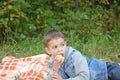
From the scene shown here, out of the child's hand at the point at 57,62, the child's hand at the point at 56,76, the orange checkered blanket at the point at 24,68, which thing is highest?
the child's hand at the point at 57,62

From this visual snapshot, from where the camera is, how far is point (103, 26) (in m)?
9.63

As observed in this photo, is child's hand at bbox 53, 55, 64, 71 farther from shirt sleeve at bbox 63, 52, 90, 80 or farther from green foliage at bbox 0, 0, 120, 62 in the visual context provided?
green foliage at bbox 0, 0, 120, 62

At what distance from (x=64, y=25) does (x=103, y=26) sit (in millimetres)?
1420

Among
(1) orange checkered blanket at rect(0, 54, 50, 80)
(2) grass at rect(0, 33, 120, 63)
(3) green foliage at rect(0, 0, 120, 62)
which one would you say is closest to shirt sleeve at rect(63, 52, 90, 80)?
(1) orange checkered blanket at rect(0, 54, 50, 80)

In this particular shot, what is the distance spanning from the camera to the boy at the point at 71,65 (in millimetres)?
4157

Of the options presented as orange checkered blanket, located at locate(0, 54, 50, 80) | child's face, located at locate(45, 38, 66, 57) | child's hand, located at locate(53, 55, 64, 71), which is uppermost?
child's face, located at locate(45, 38, 66, 57)

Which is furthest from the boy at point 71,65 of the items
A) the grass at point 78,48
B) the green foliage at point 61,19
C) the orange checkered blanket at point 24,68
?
the green foliage at point 61,19

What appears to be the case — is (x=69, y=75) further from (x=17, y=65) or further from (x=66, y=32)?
(x=66, y=32)

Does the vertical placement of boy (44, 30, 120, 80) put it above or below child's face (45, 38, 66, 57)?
below

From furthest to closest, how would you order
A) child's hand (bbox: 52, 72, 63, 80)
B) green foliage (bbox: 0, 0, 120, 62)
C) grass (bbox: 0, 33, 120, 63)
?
green foliage (bbox: 0, 0, 120, 62), grass (bbox: 0, 33, 120, 63), child's hand (bbox: 52, 72, 63, 80)

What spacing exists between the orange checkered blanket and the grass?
0.54 metres

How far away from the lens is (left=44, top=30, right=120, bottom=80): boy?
13.6 feet

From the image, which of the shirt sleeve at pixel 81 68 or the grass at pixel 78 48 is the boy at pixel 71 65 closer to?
the shirt sleeve at pixel 81 68

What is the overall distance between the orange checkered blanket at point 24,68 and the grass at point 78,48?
540 mm
